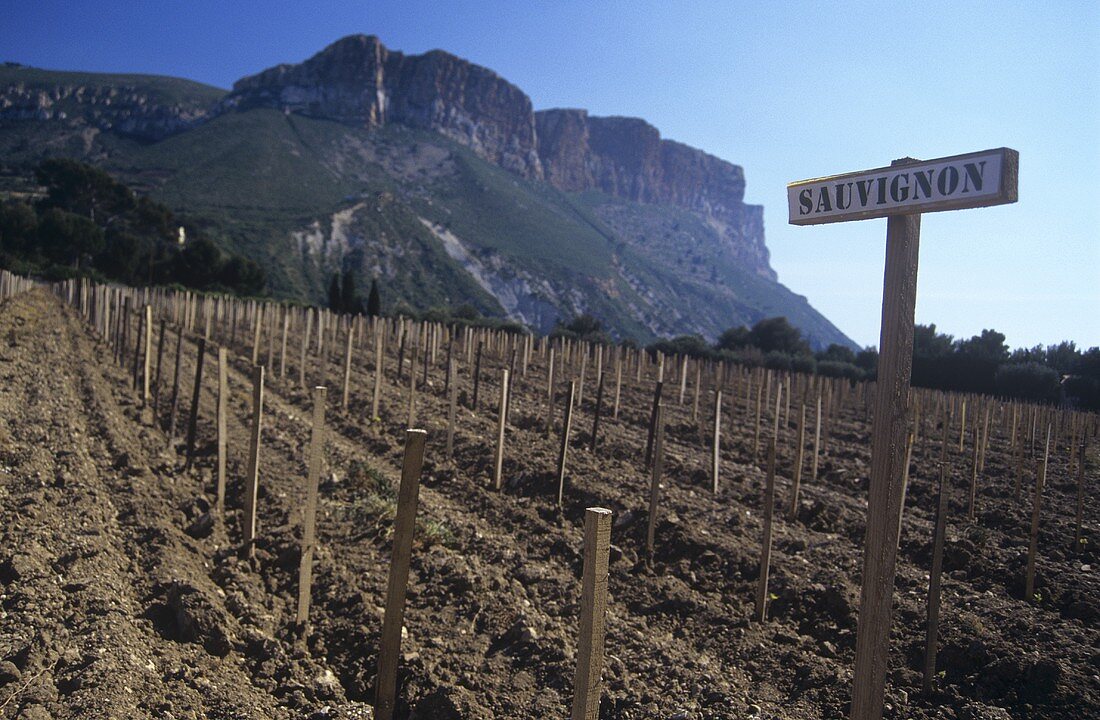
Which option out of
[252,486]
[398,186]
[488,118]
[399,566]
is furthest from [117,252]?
[488,118]

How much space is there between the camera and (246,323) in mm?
33000

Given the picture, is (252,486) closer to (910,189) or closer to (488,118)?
(910,189)

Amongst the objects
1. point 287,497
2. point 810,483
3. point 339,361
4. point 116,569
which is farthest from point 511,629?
point 339,361

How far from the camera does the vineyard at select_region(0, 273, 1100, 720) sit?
14.5ft

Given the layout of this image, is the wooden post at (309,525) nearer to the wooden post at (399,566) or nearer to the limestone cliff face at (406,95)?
the wooden post at (399,566)

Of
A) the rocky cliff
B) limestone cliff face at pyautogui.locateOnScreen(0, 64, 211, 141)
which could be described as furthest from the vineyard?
the rocky cliff

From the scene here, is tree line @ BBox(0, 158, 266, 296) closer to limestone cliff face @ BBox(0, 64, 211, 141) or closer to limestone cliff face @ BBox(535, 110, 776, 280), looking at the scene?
limestone cliff face @ BBox(0, 64, 211, 141)

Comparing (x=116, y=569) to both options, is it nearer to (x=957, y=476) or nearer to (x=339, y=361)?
(x=957, y=476)

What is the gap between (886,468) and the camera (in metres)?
2.56

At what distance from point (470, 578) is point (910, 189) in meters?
4.81

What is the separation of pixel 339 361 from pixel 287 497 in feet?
45.3

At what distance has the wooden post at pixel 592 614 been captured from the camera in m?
2.53

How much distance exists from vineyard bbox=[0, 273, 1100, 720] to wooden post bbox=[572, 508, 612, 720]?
2cm

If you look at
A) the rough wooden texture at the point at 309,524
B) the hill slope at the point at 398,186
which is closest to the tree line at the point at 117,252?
the hill slope at the point at 398,186
